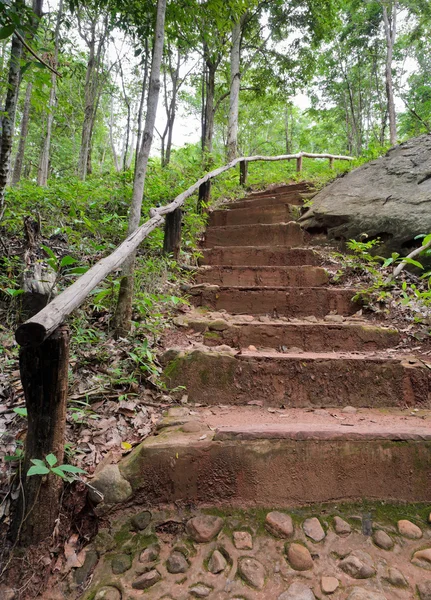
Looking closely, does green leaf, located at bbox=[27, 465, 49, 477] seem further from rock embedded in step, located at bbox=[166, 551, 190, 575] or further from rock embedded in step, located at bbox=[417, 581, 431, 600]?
rock embedded in step, located at bbox=[417, 581, 431, 600]

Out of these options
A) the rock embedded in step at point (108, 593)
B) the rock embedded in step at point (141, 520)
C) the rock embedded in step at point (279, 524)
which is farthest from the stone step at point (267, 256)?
the rock embedded in step at point (108, 593)

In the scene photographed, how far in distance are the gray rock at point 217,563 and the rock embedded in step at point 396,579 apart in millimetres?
585

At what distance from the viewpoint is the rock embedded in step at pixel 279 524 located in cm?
132

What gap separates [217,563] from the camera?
47.9 inches

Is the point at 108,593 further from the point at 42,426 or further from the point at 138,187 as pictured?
the point at 138,187

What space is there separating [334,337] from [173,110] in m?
9.65

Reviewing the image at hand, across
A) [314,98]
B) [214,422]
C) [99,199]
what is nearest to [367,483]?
→ [214,422]

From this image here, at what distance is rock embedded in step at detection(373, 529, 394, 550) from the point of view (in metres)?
1.27

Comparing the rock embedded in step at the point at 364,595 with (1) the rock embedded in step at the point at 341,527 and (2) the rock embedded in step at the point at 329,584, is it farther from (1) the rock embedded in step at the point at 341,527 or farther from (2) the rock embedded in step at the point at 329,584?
(1) the rock embedded in step at the point at 341,527

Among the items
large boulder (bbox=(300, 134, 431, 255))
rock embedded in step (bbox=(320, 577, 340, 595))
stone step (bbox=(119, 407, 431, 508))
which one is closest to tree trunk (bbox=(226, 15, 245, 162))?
large boulder (bbox=(300, 134, 431, 255))

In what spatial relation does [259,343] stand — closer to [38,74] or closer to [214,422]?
[214,422]

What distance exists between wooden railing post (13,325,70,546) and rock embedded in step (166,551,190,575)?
0.47 metres

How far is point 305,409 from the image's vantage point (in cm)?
206

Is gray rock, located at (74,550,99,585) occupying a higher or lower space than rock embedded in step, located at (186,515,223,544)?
lower
